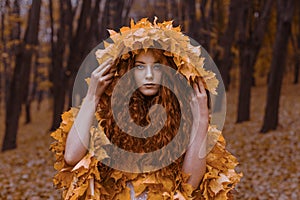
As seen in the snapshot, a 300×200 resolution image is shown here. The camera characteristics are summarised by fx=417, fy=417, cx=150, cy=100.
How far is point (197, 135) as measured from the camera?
290cm

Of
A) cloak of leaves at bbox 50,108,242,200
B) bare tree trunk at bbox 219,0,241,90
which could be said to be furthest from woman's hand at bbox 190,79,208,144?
bare tree trunk at bbox 219,0,241,90

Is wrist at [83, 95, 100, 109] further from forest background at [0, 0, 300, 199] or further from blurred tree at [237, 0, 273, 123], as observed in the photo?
blurred tree at [237, 0, 273, 123]

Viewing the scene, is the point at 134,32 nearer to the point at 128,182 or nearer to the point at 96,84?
the point at 96,84

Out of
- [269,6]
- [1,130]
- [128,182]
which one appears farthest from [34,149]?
[1,130]

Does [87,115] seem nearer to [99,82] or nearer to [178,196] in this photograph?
[99,82]

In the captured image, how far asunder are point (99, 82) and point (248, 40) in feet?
37.4

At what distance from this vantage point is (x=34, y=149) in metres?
Result: 12.4

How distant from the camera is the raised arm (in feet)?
9.36

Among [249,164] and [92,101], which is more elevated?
[92,101]

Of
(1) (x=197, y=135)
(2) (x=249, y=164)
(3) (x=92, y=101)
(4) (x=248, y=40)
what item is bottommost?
(2) (x=249, y=164)

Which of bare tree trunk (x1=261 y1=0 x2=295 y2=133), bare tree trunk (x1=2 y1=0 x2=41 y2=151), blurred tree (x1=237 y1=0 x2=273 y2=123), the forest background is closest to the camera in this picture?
the forest background

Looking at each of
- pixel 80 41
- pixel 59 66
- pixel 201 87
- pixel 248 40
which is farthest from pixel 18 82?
pixel 201 87

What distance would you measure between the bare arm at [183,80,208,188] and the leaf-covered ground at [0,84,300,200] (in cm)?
456

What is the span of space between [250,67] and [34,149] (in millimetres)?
7231
